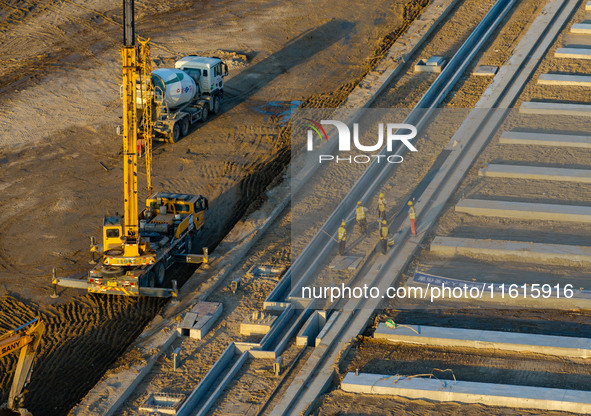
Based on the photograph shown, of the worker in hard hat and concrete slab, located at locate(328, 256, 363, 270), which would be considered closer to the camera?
concrete slab, located at locate(328, 256, 363, 270)

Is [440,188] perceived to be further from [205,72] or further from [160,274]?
[205,72]

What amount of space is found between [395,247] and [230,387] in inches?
283

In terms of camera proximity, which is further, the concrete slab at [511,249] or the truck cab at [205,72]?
the truck cab at [205,72]

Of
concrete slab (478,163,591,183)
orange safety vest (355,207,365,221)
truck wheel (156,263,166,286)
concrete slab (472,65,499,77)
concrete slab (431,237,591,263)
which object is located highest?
concrete slab (472,65,499,77)

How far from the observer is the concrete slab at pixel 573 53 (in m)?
39.2

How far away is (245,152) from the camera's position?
110 ft

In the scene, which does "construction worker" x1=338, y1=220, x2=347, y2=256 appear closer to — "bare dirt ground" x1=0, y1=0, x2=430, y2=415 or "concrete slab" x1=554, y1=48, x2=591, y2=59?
"bare dirt ground" x1=0, y1=0, x2=430, y2=415

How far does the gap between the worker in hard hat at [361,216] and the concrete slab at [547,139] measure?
752 cm

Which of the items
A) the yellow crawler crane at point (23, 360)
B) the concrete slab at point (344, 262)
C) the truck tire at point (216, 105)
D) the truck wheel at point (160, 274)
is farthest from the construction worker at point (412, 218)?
the truck tire at point (216, 105)

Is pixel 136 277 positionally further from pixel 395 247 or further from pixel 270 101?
pixel 270 101

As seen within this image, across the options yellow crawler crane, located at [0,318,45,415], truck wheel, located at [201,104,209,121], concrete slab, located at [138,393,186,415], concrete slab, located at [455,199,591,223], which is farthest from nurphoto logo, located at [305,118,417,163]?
yellow crawler crane, located at [0,318,45,415]

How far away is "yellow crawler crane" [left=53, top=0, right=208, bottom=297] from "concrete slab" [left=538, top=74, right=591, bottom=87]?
1576 cm

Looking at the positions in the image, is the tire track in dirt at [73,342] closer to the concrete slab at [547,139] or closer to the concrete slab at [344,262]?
the concrete slab at [344,262]

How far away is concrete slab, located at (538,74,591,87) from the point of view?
121 feet
